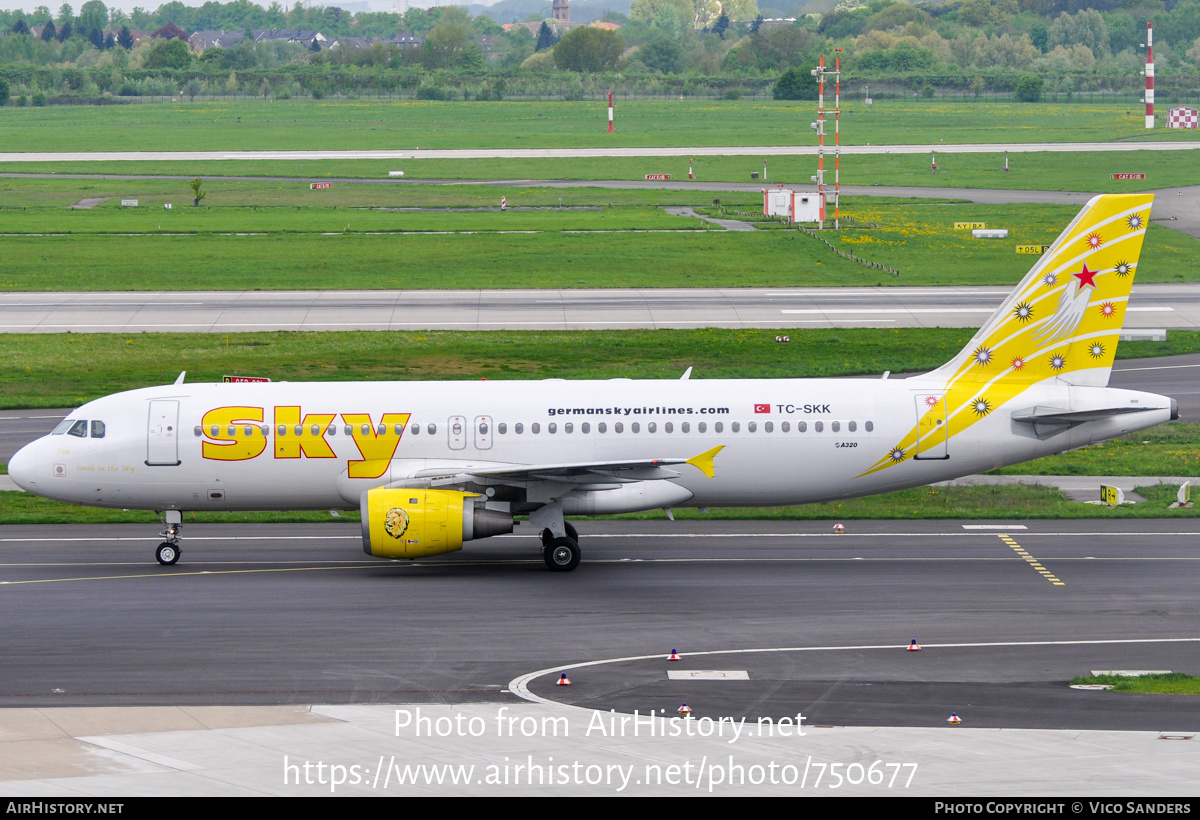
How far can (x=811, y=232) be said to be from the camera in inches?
3637

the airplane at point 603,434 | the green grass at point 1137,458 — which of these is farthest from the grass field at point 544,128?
the airplane at point 603,434

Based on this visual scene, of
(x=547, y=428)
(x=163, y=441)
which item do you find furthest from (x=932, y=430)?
(x=163, y=441)

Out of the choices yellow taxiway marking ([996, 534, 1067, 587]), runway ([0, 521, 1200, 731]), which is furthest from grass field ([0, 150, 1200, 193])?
runway ([0, 521, 1200, 731])

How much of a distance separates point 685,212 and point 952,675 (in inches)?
3141

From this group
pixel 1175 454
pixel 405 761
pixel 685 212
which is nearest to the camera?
pixel 405 761

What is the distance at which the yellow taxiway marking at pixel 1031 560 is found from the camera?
31656 millimetres

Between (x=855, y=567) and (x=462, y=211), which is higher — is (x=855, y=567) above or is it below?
below

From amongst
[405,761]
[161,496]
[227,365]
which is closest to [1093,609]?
→ [405,761]

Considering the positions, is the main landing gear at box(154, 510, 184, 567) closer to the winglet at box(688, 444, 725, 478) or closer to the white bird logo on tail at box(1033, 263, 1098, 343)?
the winglet at box(688, 444, 725, 478)

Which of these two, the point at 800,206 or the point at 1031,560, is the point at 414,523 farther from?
the point at 800,206

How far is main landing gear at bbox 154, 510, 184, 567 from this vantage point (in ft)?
109

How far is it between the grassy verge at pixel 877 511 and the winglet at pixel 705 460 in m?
5.48

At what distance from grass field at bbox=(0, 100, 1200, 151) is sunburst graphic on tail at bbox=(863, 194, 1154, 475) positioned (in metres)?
122

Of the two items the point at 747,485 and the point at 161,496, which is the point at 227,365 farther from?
the point at 747,485
